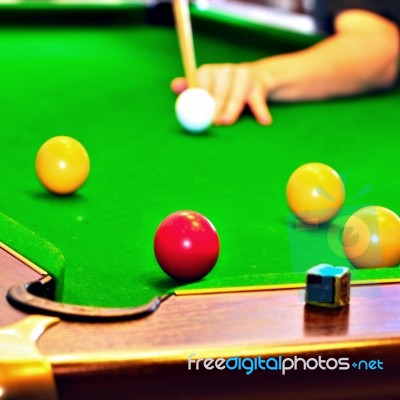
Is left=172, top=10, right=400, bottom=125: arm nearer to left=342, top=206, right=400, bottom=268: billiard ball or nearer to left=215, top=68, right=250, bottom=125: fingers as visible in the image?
left=215, top=68, right=250, bottom=125: fingers

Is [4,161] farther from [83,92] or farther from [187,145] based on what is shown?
[83,92]

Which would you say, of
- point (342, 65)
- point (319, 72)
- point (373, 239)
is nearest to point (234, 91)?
point (319, 72)

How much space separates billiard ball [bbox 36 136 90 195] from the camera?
6.23 ft

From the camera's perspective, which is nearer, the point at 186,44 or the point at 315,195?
the point at 315,195

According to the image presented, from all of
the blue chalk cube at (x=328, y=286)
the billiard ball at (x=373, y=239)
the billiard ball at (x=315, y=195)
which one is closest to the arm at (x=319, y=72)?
the billiard ball at (x=315, y=195)

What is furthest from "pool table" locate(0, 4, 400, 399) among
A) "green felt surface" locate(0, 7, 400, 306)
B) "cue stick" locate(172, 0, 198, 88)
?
"cue stick" locate(172, 0, 198, 88)

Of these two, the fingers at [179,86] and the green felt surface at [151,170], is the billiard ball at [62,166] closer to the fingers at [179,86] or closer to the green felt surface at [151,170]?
the green felt surface at [151,170]

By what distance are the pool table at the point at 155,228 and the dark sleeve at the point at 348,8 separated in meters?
0.09

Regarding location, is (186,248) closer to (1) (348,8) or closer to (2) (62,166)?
(2) (62,166)

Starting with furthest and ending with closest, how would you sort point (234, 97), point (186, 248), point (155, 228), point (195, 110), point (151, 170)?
1. point (234, 97)
2. point (195, 110)
3. point (151, 170)
4. point (155, 228)
5. point (186, 248)

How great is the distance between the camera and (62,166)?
6.27 feet

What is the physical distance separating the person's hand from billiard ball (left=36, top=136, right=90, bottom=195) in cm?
82

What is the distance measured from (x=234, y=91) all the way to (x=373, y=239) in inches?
54.6

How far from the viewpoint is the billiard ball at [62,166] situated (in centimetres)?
190
